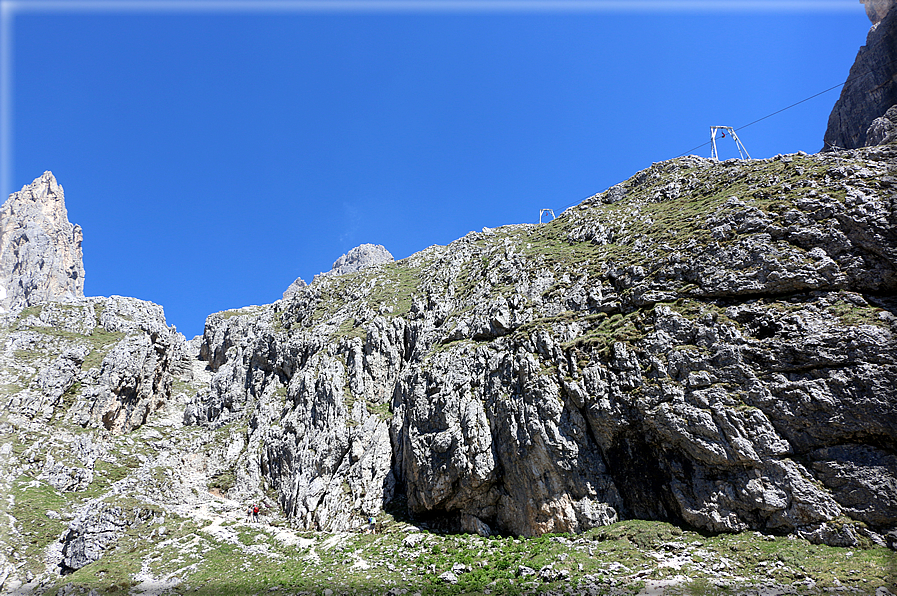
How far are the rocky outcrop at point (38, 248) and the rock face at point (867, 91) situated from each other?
21274cm

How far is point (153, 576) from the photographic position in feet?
104

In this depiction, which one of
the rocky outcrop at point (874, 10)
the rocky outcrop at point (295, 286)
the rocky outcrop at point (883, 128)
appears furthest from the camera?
the rocky outcrop at point (295, 286)

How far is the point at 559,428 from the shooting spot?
32.1 meters

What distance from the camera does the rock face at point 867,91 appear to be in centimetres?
6194

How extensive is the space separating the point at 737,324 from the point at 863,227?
10.5 m

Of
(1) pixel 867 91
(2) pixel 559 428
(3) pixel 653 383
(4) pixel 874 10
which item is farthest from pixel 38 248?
(4) pixel 874 10

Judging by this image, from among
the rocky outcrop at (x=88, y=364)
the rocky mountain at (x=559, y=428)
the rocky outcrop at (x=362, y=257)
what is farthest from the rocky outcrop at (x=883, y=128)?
the rocky outcrop at (x=362, y=257)

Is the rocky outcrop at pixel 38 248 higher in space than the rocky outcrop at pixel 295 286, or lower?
higher

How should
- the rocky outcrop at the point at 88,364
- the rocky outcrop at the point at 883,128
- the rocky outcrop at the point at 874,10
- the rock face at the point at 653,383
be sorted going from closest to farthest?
1. the rock face at the point at 653,383
2. the rocky outcrop at the point at 883,128
3. the rocky outcrop at the point at 88,364
4. the rocky outcrop at the point at 874,10

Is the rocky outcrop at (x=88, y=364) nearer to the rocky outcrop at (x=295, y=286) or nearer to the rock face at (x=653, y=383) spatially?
the rock face at (x=653, y=383)

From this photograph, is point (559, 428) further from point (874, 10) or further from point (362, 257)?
point (362, 257)

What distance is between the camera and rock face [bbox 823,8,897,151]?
61938 millimetres

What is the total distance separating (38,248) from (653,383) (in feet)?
723

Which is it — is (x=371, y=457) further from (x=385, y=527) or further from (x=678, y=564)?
(x=678, y=564)
